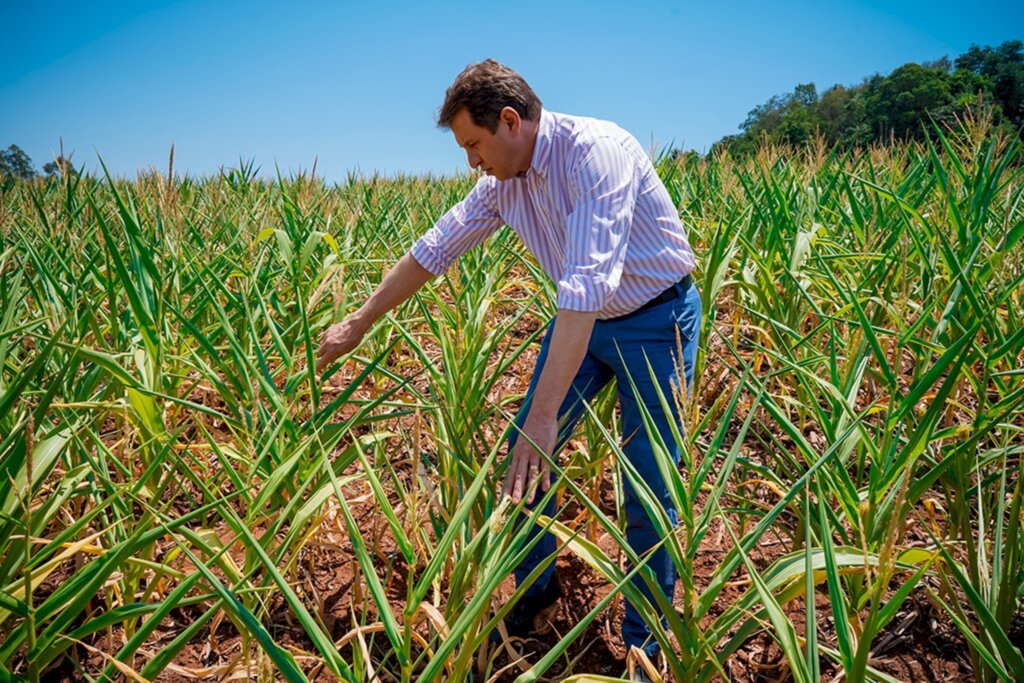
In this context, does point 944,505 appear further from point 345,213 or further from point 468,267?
point 345,213

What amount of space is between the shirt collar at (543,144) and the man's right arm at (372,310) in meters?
0.47

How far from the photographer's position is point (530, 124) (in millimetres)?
1679

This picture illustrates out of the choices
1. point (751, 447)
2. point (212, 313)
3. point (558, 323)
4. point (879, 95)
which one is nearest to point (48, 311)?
point (212, 313)

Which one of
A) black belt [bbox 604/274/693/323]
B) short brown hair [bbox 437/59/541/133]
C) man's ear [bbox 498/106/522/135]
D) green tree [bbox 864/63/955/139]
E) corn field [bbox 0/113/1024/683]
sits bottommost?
corn field [bbox 0/113/1024/683]

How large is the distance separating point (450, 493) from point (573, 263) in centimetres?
67

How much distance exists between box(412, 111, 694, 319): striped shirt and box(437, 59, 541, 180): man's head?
4 centimetres

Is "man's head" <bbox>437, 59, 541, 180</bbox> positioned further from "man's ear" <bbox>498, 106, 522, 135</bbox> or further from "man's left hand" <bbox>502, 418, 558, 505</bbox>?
"man's left hand" <bbox>502, 418, 558, 505</bbox>

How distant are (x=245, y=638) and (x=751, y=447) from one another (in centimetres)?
→ 185

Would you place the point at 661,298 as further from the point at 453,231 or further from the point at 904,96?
the point at 904,96

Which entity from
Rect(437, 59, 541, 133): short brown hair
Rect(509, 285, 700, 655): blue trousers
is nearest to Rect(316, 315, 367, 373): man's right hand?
Rect(509, 285, 700, 655): blue trousers

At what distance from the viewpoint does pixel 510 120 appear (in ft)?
5.35

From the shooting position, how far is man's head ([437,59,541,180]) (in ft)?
5.19

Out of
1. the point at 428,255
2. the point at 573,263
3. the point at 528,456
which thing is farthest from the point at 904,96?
the point at 528,456

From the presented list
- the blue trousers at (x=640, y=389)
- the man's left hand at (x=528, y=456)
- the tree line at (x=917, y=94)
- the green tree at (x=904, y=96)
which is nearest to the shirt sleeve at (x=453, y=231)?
the blue trousers at (x=640, y=389)
